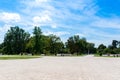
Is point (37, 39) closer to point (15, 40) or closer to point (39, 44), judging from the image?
point (39, 44)

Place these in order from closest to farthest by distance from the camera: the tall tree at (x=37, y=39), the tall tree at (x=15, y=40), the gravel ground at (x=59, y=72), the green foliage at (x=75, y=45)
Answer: the gravel ground at (x=59, y=72) < the tall tree at (x=37, y=39) < the green foliage at (x=75, y=45) < the tall tree at (x=15, y=40)

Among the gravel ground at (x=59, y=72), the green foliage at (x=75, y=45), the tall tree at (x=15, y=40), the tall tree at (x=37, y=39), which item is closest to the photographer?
the gravel ground at (x=59, y=72)

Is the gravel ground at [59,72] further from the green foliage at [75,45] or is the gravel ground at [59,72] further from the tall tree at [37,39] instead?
the green foliage at [75,45]

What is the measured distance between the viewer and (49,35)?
382ft

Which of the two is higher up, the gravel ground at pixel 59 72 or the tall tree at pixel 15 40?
the tall tree at pixel 15 40

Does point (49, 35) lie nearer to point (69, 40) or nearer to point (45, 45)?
point (45, 45)

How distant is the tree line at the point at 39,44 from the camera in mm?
114625

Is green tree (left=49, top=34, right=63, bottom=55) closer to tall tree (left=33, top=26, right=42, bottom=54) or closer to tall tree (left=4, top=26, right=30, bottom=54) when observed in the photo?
tall tree (left=33, top=26, right=42, bottom=54)

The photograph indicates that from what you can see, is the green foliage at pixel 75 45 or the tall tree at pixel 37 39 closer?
the tall tree at pixel 37 39

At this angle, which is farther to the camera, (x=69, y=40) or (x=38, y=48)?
(x=69, y=40)

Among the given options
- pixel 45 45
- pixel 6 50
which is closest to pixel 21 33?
pixel 6 50

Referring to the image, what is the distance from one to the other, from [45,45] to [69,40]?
27.3 metres

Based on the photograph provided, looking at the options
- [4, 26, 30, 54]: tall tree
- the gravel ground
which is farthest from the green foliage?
the gravel ground

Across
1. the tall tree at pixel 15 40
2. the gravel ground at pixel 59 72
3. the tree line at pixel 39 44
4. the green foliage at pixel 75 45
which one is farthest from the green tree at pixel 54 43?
the gravel ground at pixel 59 72
